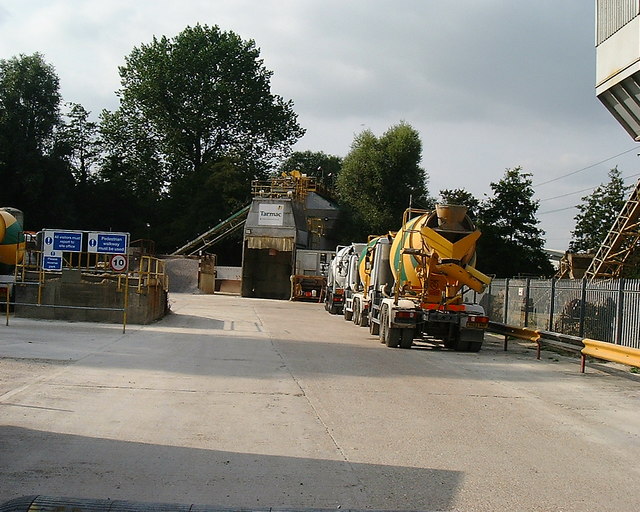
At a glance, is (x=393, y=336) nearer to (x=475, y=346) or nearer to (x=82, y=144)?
(x=475, y=346)

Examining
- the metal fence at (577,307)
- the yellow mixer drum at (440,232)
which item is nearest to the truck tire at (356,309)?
the metal fence at (577,307)

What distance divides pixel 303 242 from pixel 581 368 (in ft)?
132

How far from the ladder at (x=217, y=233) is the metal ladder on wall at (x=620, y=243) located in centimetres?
3368

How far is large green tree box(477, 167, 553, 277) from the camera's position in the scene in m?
45.9

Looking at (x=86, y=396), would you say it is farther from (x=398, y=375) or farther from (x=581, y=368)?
(x=581, y=368)

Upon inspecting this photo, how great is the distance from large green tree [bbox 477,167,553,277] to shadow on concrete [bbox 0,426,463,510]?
131 ft

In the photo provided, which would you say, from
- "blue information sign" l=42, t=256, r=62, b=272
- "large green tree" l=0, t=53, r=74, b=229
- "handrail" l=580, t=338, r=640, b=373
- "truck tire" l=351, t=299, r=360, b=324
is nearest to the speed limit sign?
"blue information sign" l=42, t=256, r=62, b=272

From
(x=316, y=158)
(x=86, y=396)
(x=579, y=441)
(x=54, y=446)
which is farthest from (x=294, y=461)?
(x=316, y=158)

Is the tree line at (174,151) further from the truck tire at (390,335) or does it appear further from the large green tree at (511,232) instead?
the truck tire at (390,335)

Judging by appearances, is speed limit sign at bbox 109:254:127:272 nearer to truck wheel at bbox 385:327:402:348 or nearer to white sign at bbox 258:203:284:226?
truck wheel at bbox 385:327:402:348

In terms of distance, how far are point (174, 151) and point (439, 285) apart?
A: 172 feet

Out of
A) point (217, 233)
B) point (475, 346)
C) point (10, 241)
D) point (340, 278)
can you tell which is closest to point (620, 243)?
point (475, 346)

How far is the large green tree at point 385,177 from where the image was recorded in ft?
205

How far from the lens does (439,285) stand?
20.6 meters
